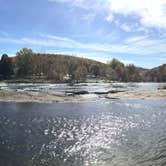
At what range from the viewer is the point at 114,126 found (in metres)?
33.3

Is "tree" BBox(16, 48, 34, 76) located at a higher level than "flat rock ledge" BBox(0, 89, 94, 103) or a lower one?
higher

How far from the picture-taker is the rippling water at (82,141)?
20.0 m

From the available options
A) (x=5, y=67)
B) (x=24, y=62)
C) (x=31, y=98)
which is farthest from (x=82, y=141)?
(x=5, y=67)

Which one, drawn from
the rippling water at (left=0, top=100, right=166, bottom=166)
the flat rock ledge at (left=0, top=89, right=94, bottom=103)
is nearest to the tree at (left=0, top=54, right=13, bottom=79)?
the flat rock ledge at (left=0, top=89, right=94, bottom=103)

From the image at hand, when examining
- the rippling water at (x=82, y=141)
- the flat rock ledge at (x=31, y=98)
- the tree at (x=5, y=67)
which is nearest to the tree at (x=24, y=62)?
the tree at (x=5, y=67)

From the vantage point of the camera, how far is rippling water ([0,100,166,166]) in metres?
20.0

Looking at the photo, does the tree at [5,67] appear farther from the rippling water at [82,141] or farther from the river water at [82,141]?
the rippling water at [82,141]

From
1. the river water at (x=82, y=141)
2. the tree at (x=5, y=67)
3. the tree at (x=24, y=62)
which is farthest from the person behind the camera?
the tree at (x=24, y=62)

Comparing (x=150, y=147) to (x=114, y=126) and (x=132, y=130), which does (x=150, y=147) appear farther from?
(x=114, y=126)

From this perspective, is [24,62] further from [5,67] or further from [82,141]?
[82,141]

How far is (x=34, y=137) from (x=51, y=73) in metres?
162

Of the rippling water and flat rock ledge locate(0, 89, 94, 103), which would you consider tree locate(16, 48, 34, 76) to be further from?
the rippling water

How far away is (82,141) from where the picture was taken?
25.7 metres

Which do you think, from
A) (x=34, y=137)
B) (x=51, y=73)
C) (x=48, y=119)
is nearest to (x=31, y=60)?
(x=51, y=73)
